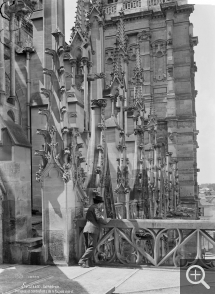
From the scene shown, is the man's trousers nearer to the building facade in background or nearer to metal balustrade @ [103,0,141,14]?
the building facade in background

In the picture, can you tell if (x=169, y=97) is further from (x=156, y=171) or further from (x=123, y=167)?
(x=123, y=167)

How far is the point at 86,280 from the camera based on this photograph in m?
5.68

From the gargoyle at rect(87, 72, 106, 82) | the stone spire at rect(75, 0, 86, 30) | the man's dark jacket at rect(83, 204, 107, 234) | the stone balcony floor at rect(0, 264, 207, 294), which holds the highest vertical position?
the stone spire at rect(75, 0, 86, 30)

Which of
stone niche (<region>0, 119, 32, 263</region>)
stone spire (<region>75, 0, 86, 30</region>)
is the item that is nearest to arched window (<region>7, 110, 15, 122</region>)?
stone niche (<region>0, 119, 32, 263</region>)

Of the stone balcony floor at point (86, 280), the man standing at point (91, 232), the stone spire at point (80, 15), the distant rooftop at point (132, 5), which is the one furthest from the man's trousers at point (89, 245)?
the distant rooftop at point (132, 5)

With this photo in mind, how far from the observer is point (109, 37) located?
31328 millimetres

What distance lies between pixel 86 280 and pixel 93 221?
46.2 inches

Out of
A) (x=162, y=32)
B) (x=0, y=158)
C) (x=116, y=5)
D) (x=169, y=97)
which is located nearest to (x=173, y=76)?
(x=169, y=97)

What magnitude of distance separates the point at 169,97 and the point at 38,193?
19.1 m

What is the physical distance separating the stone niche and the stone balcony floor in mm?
602

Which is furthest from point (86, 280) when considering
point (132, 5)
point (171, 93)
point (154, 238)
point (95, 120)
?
point (132, 5)

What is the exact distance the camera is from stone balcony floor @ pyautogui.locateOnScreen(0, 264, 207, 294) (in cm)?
514

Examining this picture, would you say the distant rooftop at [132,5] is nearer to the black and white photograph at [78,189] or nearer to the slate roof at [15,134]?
the black and white photograph at [78,189]

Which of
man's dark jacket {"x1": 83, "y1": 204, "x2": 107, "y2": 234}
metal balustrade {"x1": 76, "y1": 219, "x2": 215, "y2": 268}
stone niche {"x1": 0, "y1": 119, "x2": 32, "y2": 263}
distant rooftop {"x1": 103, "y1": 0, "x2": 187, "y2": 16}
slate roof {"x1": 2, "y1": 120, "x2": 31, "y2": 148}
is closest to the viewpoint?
metal balustrade {"x1": 76, "y1": 219, "x2": 215, "y2": 268}
